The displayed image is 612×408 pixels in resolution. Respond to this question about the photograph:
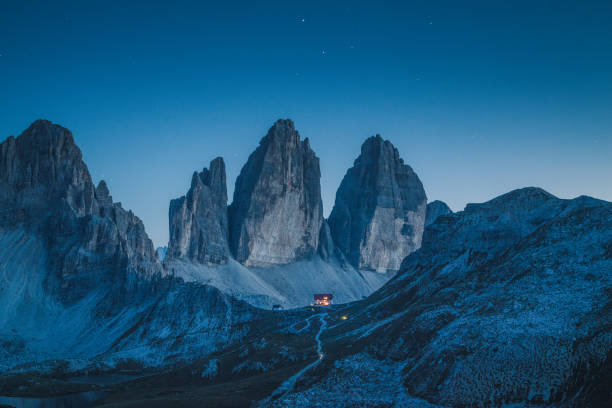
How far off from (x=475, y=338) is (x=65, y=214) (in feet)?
484

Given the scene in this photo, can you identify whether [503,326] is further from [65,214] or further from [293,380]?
[65,214]

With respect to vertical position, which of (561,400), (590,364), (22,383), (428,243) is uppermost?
(428,243)

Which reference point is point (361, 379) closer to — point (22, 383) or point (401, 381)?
point (401, 381)

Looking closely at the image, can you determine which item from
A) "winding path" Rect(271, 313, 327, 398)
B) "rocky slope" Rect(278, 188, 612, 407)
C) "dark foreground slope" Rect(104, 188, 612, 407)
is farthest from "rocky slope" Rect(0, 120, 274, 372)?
"rocky slope" Rect(278, 188, 612, 407)

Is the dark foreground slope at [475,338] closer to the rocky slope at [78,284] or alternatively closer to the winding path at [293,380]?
the winding path at [293,380]

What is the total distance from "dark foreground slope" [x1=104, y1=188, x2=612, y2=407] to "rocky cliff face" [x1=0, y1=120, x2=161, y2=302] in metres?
78.1

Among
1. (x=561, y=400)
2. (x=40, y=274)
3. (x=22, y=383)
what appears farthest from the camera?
(x=40, y=274)

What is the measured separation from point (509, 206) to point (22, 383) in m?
95.0

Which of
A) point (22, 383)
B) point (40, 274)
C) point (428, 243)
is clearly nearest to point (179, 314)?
point (22, 383)

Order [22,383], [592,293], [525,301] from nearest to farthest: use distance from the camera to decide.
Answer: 1. [592,293]
2. [525,301]
3. [22,383]

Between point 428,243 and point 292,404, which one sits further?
point 428,243

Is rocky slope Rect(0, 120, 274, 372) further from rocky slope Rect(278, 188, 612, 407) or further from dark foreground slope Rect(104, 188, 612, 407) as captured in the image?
rocky slope Rect(278, 188, 612, 407)

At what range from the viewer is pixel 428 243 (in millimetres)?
101438

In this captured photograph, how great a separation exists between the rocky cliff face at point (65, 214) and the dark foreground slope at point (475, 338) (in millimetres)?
78131
